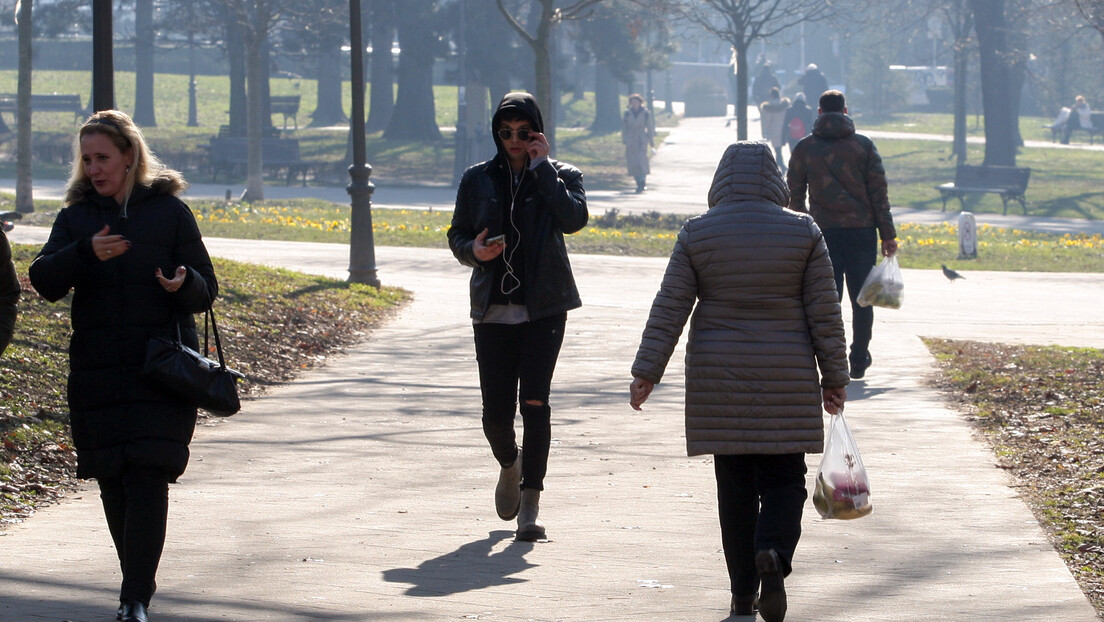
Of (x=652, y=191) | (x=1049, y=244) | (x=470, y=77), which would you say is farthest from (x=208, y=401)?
(x=470, y=77)

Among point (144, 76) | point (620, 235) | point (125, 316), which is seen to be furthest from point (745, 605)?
point (144, 76)

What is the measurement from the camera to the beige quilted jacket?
471 cm

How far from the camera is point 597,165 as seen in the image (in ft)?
135

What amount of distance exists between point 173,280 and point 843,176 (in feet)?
20.3

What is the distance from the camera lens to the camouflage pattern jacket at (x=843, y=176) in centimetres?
978

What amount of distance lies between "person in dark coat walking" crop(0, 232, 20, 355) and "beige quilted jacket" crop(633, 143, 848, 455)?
82.8 inches

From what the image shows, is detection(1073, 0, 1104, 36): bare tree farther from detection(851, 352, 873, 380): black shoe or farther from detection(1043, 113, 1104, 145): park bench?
detection(1043, 113, 1104, 145): park bench

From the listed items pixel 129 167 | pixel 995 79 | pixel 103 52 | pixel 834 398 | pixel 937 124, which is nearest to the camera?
pixel 129 167

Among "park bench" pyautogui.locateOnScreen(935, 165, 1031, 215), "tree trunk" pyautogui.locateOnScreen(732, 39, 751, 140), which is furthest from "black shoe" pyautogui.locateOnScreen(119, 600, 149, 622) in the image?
"park bench" pyautogui.locateOnScreen(935, 165, 1031, 215)

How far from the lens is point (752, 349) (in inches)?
186

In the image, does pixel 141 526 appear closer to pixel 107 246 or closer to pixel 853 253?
pixel 107 246

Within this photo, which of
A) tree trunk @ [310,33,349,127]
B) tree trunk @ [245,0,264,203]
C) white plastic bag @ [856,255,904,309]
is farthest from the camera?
tree trunk @ [310,33,349,127]

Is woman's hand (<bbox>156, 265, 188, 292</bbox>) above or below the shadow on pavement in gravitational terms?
above

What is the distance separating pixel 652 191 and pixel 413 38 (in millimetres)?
10969
